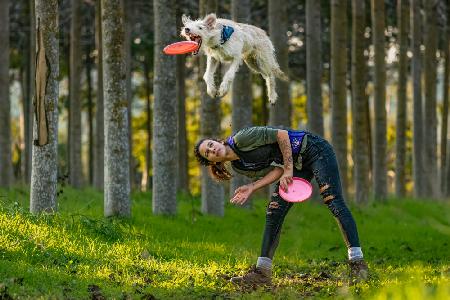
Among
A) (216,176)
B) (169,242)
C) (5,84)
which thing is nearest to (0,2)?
(5,84)

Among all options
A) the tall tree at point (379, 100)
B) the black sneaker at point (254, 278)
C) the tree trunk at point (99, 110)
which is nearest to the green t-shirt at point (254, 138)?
the black sneaker at point (254, 278)

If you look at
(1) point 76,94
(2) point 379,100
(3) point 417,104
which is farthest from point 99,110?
(3) point 417,104

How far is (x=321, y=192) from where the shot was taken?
852cm

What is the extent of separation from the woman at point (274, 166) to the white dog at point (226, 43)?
0.51 meters

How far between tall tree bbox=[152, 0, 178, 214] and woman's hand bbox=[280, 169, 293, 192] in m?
5.95

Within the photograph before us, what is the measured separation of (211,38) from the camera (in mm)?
7754

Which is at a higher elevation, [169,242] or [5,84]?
[5,84]

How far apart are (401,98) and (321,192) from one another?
1536 centimetres

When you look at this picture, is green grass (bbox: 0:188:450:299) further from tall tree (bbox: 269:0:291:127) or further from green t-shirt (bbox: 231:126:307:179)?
tall tree (bbox: 269:0:291:127)

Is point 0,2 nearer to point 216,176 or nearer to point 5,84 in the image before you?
point 5,84

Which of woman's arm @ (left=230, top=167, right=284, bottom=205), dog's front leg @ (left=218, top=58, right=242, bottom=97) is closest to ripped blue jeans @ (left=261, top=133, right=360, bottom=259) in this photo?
woman's arm @ (left=230, top=167, right=284, bottom=205)

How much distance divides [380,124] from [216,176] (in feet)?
43.3

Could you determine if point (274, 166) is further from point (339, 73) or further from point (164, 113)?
point (339, 73)

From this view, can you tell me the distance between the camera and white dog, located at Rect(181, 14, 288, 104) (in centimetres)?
775
